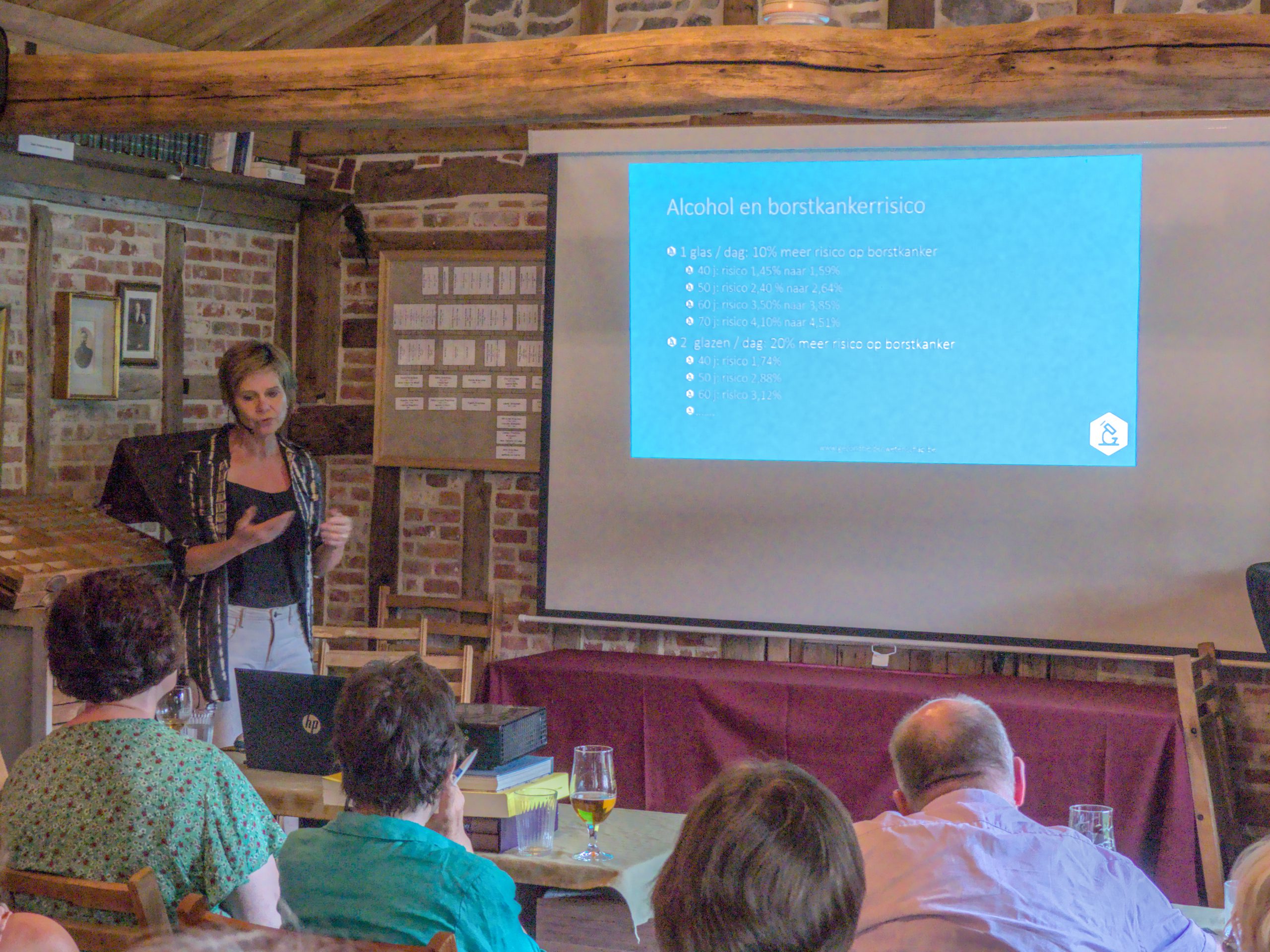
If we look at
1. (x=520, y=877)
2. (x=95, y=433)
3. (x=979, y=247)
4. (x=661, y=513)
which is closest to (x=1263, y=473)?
(x=979, y=247)

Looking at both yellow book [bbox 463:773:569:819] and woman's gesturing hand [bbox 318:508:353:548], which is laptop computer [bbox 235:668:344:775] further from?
woman's gesturing hand [bbox 318:508:353:548]

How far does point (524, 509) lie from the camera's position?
4.95 meters

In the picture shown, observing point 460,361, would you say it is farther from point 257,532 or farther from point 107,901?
point 107,901

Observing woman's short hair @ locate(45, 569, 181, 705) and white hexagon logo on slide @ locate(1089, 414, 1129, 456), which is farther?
white hexagon logo on slide @ locate(1089, 414, 1129, 456)

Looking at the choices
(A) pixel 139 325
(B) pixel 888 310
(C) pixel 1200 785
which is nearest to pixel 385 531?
(A) pixel 139 325

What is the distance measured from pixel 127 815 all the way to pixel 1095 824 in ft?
4.63

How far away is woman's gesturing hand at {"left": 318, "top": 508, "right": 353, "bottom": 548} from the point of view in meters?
3.50

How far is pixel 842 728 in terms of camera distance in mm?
4039

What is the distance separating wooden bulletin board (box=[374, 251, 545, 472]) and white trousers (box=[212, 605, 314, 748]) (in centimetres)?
150

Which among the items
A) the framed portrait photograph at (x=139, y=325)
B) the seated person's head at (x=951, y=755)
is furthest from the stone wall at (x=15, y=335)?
the seated person's head at (x=951, y=755)

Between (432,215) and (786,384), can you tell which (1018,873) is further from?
(432,215)

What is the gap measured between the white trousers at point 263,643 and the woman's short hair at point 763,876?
2408 mm

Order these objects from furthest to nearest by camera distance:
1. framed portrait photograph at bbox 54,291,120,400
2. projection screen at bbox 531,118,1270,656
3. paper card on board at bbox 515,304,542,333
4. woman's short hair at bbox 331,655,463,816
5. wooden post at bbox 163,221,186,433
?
paper card on board at bbox 515,304,542,333 → wooden post at bbox 163,221,186,433 → framed portrait photograph at bbox 54,291,120,400 → projection screen at bbox 531,118,1270,656 → woman's short hair at bbox 331,655,463,816

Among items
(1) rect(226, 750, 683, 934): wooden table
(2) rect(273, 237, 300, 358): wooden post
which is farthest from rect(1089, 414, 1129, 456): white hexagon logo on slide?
(2) rect(273, 237, 300, 358): wooden post
